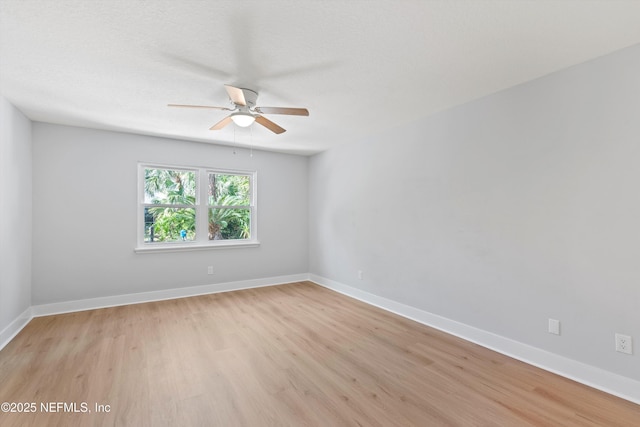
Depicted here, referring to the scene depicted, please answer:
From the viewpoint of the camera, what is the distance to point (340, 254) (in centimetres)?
475

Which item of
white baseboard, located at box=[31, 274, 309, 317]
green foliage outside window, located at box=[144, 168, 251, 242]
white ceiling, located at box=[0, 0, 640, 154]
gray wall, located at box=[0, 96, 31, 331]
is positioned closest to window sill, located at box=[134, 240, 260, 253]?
green foliage outside window, located at box=[144, 168, 251, 242]

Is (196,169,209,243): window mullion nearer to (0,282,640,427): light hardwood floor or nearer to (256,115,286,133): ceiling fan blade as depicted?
(0,282,640,427): light hardwood floor

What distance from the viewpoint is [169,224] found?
4461 millimetres

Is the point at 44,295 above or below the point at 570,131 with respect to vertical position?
below

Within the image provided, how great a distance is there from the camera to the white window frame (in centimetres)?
420

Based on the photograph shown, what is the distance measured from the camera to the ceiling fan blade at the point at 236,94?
7.16 feet

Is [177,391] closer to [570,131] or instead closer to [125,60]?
[125,60]

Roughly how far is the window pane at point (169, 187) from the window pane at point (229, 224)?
455 mm

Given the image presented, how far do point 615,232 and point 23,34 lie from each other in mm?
4283

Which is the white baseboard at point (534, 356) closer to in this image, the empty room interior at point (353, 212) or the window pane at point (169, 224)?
the empty room interior at point (353, 212)

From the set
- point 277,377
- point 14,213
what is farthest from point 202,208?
point 277,377

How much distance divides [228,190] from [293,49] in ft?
11.0

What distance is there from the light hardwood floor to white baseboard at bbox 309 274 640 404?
0.09 m

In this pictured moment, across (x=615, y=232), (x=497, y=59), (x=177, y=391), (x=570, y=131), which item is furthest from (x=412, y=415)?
(x=497, y=59)
